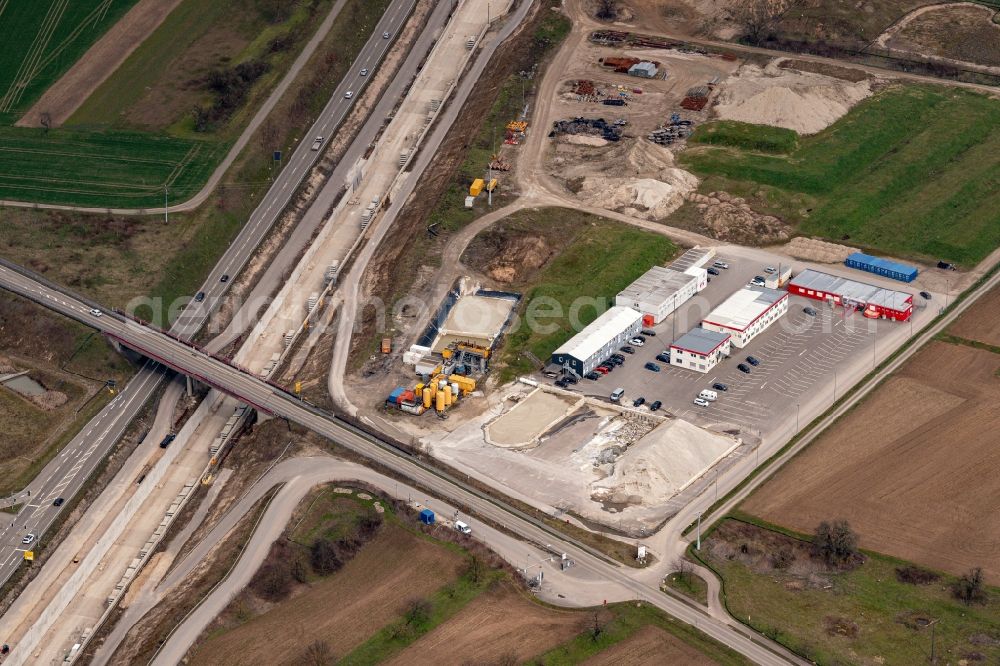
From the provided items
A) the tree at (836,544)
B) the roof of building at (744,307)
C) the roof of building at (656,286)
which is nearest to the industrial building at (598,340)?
the roof of building at (656,286)

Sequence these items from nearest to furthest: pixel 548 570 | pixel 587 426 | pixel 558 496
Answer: pixel 548 570 < pixel 558 496 < pixel 587 426

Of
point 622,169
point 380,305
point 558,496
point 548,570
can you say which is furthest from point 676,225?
point 548,570

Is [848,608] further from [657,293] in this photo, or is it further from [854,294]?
[854,294]

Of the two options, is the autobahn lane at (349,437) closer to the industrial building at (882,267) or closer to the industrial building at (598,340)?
the industrial building at (598,340)

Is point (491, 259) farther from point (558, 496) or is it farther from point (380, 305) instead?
point (558, 496)

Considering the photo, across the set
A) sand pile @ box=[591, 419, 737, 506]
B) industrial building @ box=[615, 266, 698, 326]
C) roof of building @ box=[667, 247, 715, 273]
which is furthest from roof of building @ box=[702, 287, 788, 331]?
sand pile @ box=[591, 419, 737, 506]

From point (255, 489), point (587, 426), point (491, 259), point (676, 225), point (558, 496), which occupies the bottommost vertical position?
point (255, 489)
